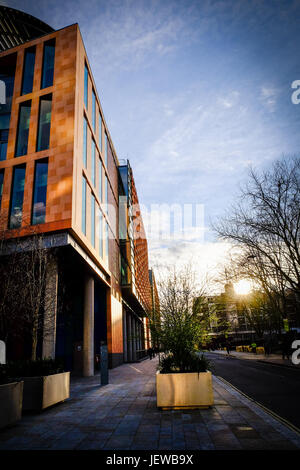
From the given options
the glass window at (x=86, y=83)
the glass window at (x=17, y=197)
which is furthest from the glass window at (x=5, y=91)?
the glass window at (x=86, y=83)

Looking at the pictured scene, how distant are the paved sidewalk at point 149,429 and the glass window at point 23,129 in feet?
51.9

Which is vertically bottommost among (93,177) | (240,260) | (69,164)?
(240,260)

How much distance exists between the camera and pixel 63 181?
610 inches

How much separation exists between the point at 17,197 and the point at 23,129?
16.7 ft

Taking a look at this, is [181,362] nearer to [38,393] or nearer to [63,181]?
[38,393]

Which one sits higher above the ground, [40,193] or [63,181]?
[63,181]

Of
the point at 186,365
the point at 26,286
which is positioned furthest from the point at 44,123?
the point at 186,365

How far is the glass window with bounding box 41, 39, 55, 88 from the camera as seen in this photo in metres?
18.9

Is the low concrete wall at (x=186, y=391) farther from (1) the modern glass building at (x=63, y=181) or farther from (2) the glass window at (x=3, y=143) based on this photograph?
(2) the glass window at (x=3, y=143)

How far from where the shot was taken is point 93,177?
2036 centimetres

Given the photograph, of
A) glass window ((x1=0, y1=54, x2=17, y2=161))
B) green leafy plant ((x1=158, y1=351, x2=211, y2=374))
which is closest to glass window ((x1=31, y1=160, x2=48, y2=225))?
glass window ((x1=0, y1=54, x2=17, y2=161))
